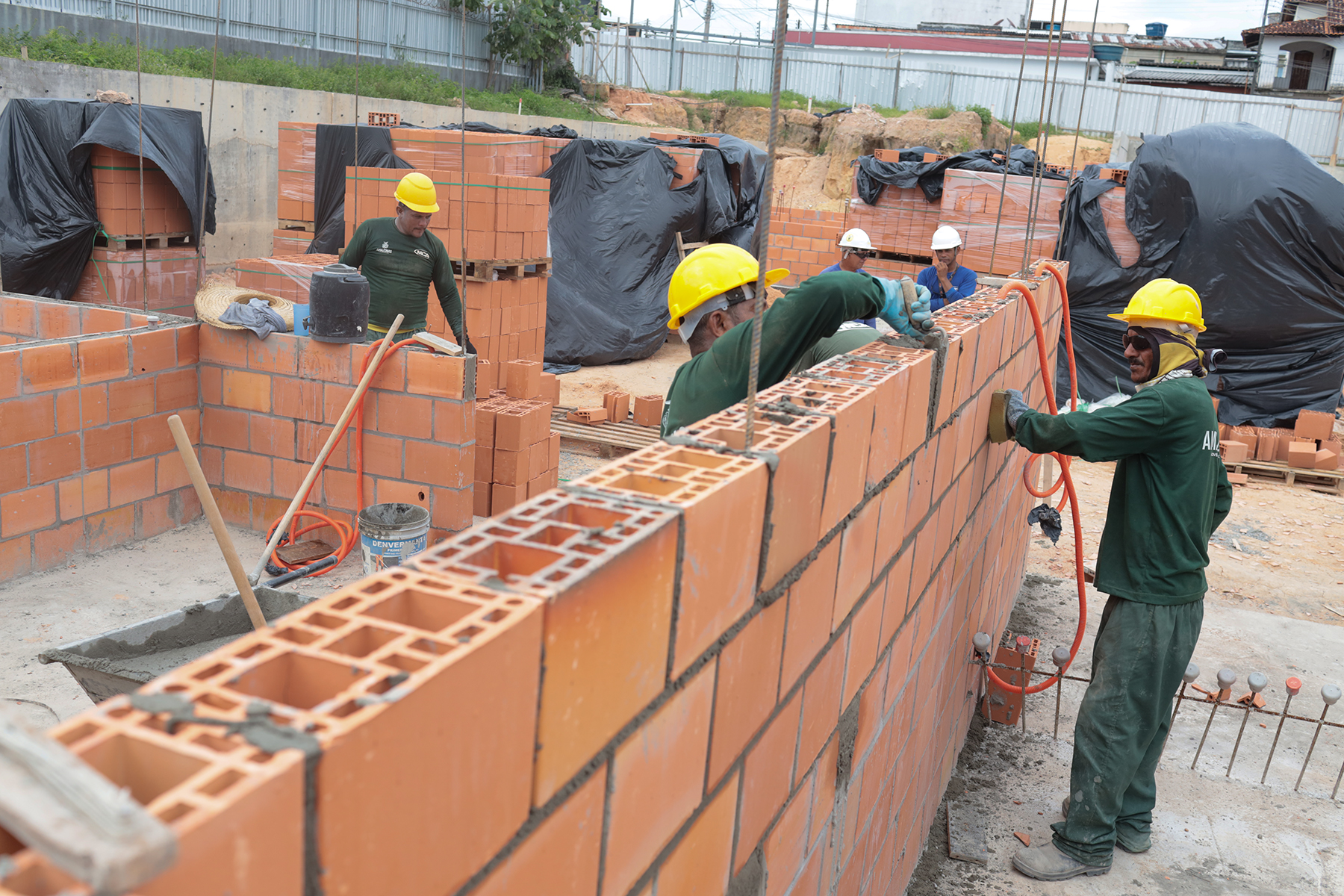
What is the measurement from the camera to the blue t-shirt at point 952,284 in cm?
758

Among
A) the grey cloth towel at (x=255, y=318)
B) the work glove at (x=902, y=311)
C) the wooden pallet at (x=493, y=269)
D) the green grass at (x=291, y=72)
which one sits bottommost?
the grey cloth towel at (x=255, y=318)

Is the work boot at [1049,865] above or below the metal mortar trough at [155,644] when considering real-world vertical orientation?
below

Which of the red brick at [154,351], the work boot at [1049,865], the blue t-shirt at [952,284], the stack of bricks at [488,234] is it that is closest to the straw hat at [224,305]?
the red brick at [154,351]

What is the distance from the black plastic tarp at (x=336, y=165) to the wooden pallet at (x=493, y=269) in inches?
74.2

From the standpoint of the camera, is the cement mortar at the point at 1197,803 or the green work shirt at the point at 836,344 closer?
the green work shirt at the point at 836,344

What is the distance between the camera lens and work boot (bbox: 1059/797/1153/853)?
4.42 m

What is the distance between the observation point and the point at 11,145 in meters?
9.95

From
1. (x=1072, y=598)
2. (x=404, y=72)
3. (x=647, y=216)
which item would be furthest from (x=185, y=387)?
(x=404, y=72)

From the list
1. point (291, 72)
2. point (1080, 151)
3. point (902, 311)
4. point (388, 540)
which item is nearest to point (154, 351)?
point (388, 540)

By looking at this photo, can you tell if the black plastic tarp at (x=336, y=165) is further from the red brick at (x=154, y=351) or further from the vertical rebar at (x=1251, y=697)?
the vertical rebar at (x=1251, y=697)

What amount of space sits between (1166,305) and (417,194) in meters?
4.56

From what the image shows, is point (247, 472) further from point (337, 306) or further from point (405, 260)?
point (405, 260)

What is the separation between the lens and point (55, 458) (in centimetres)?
491

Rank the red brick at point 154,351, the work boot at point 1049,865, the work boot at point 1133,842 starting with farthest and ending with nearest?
the red brick at point 154,351 < the work boot at point 1133,842 < the work boot at point 1049,865
